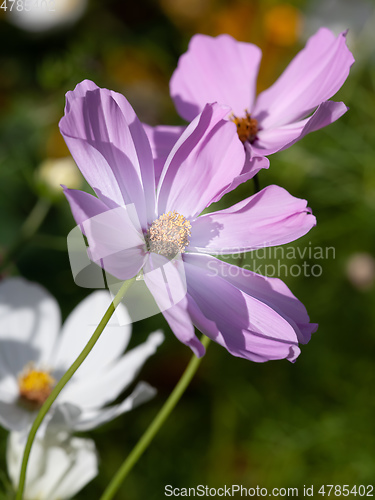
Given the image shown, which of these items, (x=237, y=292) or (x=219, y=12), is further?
(x=219, y=12)

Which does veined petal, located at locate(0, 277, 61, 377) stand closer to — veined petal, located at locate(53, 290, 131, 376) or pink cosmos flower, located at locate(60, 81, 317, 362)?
veined petal, located at locate(53, 290, 131, 376)

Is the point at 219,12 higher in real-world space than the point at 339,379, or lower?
higher

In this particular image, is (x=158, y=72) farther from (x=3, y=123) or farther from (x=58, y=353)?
(x=58, y=353)

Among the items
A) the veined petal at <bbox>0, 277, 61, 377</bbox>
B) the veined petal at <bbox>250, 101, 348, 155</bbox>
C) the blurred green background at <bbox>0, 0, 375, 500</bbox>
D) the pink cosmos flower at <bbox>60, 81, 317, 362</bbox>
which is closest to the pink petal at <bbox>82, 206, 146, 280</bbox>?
the pink cosmos flower at <bbox>60, 81, 317, 362</bbox>

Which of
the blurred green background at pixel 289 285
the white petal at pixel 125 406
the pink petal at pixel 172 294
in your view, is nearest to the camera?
the pink petal at pixel 172 294

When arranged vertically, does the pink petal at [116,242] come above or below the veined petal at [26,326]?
above

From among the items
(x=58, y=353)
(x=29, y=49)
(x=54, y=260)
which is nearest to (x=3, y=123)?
(x=54, y=260)

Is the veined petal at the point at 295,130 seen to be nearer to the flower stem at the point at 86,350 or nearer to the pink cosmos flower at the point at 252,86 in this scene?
the pink cosmos flower at the point at 252,86

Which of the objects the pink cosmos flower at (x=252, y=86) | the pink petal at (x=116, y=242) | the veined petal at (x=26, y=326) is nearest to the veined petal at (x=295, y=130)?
the pink cosmos flower at (x=252, y=86)
